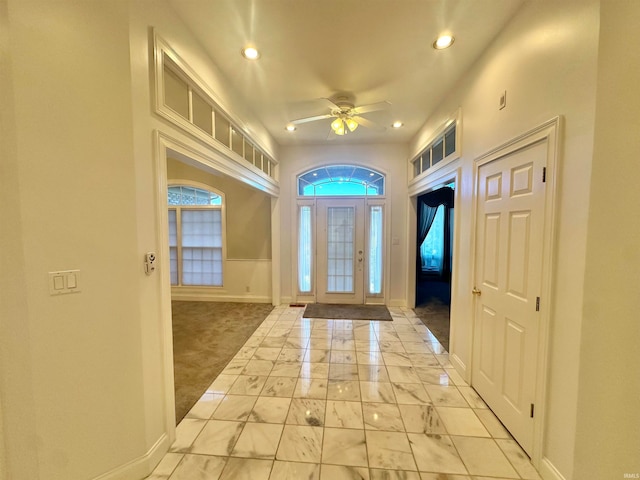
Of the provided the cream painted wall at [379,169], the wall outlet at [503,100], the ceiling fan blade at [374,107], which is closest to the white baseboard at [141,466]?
the ceiling fan blade at [374,107]

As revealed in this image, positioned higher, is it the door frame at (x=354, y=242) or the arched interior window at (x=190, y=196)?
the arched interior window at (x=190, y=196)

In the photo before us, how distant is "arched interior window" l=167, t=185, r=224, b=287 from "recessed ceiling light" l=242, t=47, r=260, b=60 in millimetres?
3475

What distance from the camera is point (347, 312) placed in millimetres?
4613

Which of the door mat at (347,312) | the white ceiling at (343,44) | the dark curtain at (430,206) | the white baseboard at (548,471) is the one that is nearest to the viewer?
the white baseboard at (548,471)

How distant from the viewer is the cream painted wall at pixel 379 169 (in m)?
4.86

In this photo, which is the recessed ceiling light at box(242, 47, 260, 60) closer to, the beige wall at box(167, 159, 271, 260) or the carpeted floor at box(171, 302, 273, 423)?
the beige wall at box(167, 159, 271, 260)

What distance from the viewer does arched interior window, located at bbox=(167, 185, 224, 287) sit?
5.37 m

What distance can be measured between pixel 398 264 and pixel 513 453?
3380 millimetres

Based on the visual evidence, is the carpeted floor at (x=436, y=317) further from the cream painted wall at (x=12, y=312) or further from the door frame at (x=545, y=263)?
the cream painted wall at (x=12, y=312)

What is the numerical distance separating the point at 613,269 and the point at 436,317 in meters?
3.50

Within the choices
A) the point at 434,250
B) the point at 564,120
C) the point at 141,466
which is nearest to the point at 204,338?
the point at 141,466

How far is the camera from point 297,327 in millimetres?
3969

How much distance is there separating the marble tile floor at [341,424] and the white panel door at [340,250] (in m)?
1.93

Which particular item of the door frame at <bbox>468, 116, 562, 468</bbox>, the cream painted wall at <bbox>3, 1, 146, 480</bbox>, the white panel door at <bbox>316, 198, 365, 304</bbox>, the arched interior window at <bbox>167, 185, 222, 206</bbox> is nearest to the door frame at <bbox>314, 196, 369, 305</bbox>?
the white panel door at <bbox>316, 198, 365, 304</bbox>
